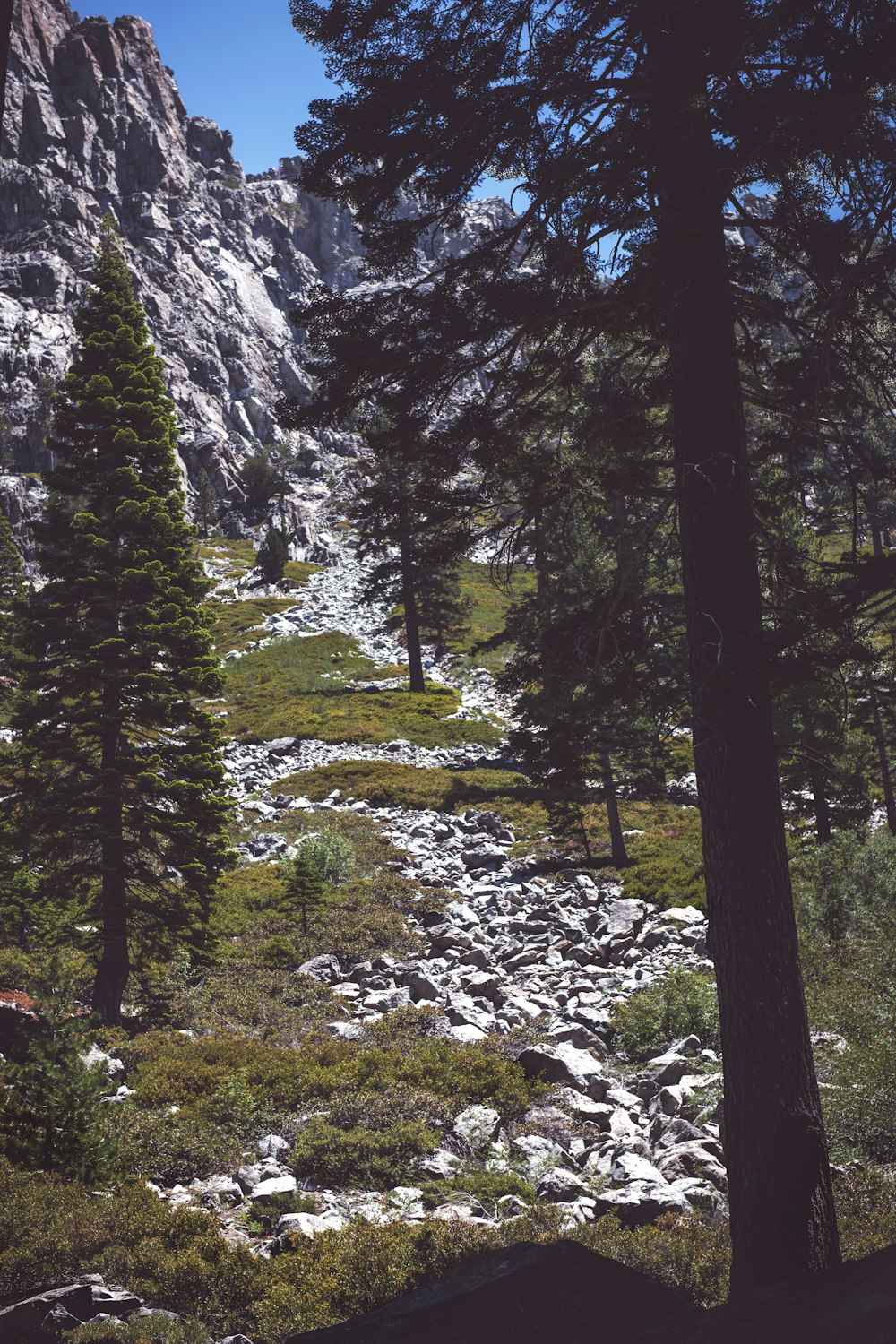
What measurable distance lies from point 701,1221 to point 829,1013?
4070 mm

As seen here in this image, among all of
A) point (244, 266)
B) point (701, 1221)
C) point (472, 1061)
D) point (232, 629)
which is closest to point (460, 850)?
point (472, 1061)

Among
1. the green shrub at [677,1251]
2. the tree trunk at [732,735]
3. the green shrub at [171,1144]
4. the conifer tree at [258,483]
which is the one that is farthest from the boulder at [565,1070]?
the conifer tree at [258,483]

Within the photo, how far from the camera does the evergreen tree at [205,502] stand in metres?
91.5

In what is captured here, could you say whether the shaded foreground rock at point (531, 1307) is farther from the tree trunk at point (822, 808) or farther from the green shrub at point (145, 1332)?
the tree trunk at point (822, 808)

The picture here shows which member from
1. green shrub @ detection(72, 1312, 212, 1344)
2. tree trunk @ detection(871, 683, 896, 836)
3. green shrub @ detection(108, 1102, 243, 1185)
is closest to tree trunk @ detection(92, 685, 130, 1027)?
green shrub @ detection(108, 1102, 243, 1185)

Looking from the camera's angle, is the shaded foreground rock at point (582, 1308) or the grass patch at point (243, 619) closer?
the shaded foreground rock at point (582, 1308)

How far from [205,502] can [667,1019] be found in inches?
3623

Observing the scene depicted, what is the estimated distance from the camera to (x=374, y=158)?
216 inches

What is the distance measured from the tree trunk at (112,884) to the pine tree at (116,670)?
0.08 feet

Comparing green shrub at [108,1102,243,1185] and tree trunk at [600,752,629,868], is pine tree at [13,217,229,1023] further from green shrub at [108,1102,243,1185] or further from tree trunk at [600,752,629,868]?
tree trunk at [600,752,629,868]

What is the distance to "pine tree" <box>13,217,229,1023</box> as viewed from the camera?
1155cm

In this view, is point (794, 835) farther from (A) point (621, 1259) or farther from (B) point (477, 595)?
(B) point (477, 595)

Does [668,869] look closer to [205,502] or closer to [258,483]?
[205,502]

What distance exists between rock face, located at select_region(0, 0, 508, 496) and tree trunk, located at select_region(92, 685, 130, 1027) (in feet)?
309
